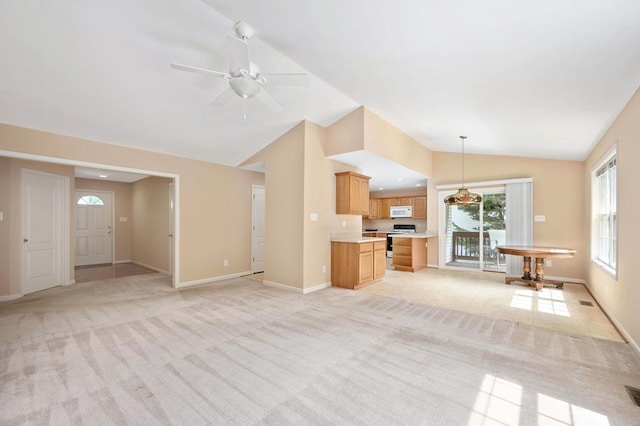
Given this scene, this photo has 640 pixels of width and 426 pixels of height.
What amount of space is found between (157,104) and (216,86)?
88 cm

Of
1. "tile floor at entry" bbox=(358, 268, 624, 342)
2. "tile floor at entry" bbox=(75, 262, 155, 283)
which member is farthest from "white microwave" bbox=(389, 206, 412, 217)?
"tile floor at entry" bbox=(75, 262, 155, 283)

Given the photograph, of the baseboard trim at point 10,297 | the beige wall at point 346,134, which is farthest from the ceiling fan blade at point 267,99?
the baseboard trim at point 10,297

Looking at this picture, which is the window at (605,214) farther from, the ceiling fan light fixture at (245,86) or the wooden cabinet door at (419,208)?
the wooden cabinet door at (419,208)

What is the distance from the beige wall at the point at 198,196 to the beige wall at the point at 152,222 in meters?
1.22

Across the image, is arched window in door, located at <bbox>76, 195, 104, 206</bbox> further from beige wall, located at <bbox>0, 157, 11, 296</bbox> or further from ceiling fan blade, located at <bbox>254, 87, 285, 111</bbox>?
ceiling fan blade, located at <bbox>254, 87, 285, 111</bbox>

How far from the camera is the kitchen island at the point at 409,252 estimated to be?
6973 millimetres

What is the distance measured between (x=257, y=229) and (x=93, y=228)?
199 inches

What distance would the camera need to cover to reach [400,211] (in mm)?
9656

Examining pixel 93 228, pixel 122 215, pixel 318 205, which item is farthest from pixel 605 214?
pixel 93 228

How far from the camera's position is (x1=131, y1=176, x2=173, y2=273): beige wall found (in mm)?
6785

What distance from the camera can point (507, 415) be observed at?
1.84 m

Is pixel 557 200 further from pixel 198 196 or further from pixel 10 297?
pixel 10 297

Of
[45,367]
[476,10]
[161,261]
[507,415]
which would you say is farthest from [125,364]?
[161,261]

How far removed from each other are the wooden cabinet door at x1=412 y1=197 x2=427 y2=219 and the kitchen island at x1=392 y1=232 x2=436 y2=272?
1.94 meters
